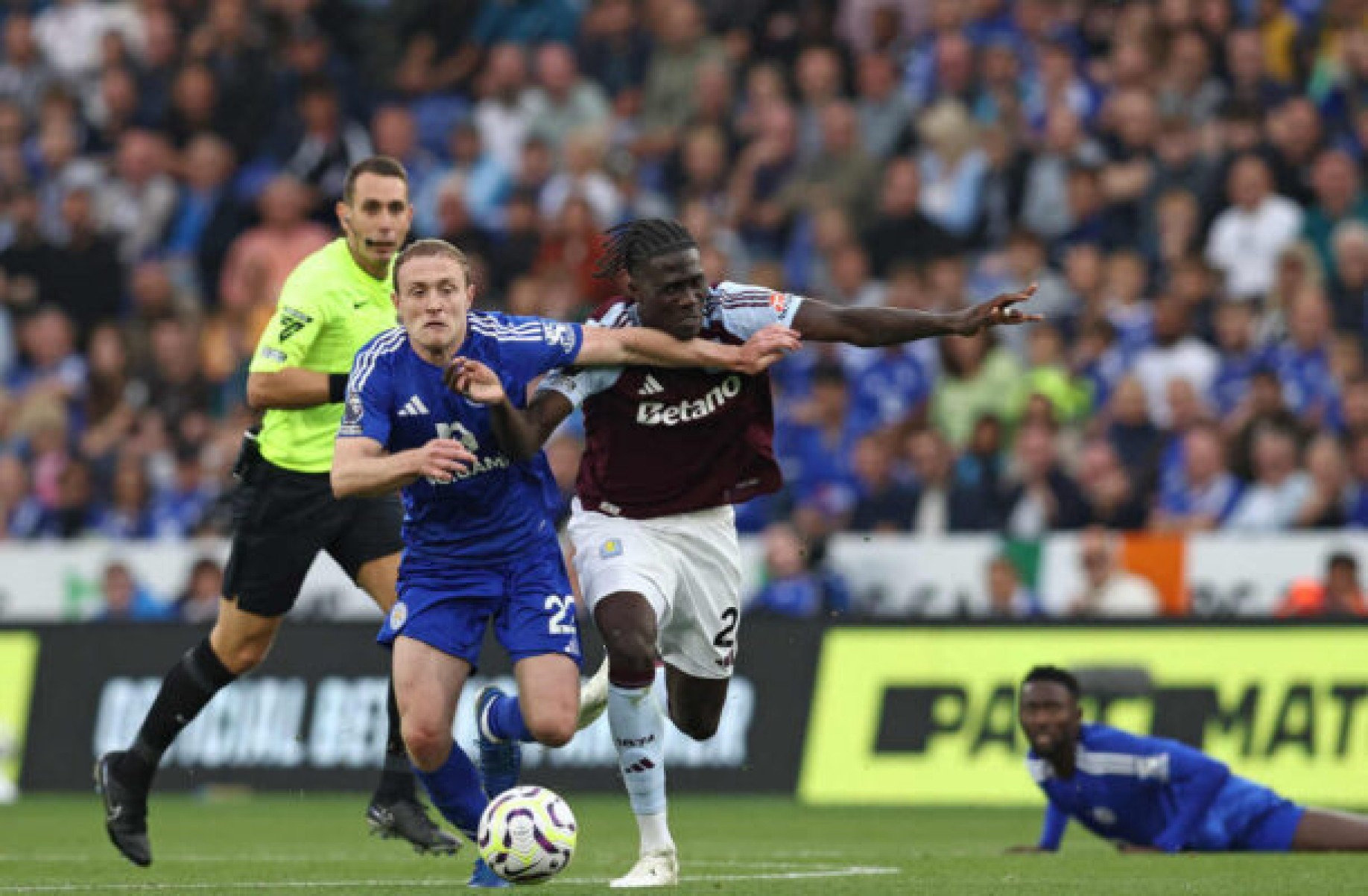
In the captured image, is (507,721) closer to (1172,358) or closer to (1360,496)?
(1360,496)

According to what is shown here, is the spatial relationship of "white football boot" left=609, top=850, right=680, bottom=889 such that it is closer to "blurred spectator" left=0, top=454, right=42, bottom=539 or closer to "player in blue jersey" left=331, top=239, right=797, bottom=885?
"player in blue jersey" left=331, top=239, right=797, bottom=885

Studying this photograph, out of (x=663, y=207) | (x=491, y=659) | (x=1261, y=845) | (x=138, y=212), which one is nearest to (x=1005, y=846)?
(x=1261, y=845)

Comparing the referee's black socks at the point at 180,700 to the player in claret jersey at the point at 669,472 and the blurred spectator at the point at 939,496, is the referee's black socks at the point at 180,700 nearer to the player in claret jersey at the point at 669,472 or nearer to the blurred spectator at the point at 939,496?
the player in claret jersey at the point at 669,472

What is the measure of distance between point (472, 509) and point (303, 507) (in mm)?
1592

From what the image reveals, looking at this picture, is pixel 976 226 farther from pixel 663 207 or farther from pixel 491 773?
pixel 491 773

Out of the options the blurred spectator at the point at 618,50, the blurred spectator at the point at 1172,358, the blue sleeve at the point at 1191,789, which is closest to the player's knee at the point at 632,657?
the blue sleeve at the point at 1191,789

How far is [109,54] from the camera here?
2309 cm

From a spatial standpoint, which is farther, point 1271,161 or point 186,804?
point 1271,161

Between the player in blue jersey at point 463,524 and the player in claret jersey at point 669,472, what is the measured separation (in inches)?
8.9

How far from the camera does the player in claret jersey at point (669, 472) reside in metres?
9.71

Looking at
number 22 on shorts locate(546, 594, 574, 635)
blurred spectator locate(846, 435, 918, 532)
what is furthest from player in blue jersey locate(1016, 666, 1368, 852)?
blurred spectator locate(846, 435, 918, 532)

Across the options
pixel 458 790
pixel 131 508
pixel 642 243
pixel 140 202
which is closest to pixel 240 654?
pixel 458 790

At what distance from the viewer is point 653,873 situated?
9.47 m

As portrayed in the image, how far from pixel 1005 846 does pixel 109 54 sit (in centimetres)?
1354
